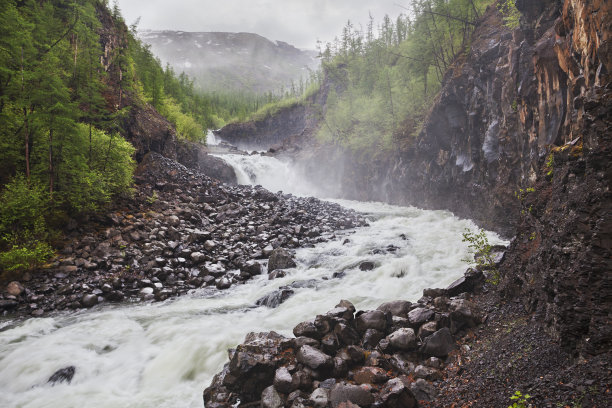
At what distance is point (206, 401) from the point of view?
17.5 feet

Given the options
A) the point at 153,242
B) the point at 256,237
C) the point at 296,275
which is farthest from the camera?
the point at 256,237

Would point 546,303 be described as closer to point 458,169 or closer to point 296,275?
point 296,275

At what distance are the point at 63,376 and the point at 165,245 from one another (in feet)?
23.6

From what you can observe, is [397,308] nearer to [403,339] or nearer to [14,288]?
[403,339]

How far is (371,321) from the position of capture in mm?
6379

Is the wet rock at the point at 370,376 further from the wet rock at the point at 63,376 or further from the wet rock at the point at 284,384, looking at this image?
the wet rock at the point at 63,376

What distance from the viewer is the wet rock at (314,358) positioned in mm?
5223

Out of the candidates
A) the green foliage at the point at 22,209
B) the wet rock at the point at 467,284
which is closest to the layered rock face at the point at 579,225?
the wet rock at the point at 467,284

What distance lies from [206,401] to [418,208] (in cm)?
2275

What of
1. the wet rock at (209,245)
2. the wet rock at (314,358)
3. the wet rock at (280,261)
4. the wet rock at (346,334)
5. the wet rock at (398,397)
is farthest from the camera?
the wet rock at (209,245)

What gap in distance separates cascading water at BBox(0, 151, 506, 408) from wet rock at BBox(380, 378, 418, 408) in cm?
353

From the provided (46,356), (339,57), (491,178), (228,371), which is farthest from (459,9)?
(339,57)

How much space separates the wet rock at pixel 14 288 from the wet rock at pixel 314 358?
9804 millimetres

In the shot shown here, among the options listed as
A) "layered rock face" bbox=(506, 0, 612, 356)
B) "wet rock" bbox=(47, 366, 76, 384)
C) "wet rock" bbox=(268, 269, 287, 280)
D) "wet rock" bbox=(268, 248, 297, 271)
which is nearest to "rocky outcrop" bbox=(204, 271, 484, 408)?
"layered rock face" bbox=(506, 0, 612, 356)
